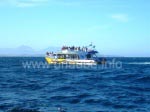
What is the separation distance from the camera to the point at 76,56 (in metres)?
107

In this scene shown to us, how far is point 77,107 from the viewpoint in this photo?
2647 centimetres

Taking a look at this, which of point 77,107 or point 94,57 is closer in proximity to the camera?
point 77,107

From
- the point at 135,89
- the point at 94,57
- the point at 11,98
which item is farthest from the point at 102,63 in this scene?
the point at 11,98

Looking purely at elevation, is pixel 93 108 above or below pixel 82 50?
below

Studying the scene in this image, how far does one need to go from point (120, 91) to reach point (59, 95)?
6.69m

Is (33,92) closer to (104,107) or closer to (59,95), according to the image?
(59,95)

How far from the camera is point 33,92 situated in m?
34.8

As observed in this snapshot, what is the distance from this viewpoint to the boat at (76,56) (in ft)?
342

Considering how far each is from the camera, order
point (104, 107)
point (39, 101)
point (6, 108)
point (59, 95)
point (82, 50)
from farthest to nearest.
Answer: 1. point (82, 50)
2. point (59, 95)
3. point (39, 101)
4. point (104, 107)
5. point (6, 108)

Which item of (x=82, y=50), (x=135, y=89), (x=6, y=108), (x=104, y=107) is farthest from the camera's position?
(x=82, y=50)

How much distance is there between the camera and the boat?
342 ft

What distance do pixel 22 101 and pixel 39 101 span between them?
133cm

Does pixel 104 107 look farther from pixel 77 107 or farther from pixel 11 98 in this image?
pixel 11 98

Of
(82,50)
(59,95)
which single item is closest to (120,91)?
(59,95)
